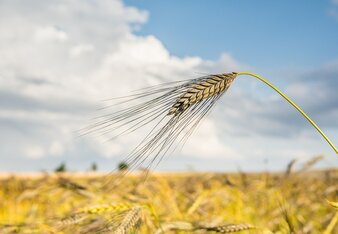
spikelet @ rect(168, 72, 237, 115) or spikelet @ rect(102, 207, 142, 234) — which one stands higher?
spikelet @ rect(168, 72, 237, 115)

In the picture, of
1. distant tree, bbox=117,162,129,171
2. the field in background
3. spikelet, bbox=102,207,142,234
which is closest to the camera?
distant tree, bbox=117,162,129,171

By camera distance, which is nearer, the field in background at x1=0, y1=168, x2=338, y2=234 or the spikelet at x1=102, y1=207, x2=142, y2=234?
the spikelet at x1=102, y1=207, x2=142, y2=234

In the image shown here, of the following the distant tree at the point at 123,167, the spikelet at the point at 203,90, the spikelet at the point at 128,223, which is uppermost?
the spikelet at the point at 203,90

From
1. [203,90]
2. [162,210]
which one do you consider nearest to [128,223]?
[203,90]

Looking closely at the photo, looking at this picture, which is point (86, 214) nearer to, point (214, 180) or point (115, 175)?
point (115, 175)

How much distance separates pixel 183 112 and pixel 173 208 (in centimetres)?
254

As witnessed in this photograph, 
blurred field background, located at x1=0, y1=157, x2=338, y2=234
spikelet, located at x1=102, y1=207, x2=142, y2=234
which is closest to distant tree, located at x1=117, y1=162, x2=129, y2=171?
blurred field background, located at x1=0, y1=157, x2=338, y2=234

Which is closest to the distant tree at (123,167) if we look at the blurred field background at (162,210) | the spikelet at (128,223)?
the blurred field background at (162,210)

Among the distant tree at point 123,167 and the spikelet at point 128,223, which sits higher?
the distant tree at point 123,167

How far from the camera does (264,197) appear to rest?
15.5ft

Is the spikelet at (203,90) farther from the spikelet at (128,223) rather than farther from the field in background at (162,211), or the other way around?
the spikelet at (128,223)

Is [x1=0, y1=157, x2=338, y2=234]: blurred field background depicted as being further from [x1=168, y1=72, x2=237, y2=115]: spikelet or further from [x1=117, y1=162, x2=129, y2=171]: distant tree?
[x1=168, y1=72, x2=237, y2=115]: spikelet

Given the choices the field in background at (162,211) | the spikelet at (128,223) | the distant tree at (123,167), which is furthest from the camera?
the field in background at (162,211)

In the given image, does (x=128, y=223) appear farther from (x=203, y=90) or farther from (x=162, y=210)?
(x=162, y=210)
